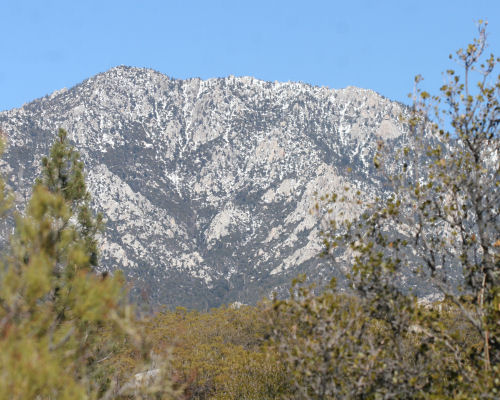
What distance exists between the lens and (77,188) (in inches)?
922

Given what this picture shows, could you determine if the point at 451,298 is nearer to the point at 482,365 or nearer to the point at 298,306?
the point at 482,365

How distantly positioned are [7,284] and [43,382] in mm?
1427

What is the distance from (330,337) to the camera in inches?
409

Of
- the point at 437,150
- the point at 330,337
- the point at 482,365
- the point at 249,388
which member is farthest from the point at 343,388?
the point at 249,388

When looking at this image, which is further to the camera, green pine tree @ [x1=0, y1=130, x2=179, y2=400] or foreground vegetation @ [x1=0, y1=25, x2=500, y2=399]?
foreground vegetation @ [x1=0, y1=25, x2=500, y2=399]

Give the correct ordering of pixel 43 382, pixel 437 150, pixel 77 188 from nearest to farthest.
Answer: pixel 43 382 → pixel 437 150 → pixel 77 188

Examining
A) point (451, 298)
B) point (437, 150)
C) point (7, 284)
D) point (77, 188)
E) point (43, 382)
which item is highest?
point (77, 188)

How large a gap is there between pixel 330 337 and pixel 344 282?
232 centimetres

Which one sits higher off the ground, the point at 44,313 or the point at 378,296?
the point at 44,313

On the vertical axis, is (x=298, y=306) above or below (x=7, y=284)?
below

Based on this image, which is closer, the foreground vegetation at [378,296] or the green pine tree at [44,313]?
the green pine tree at [44,313]

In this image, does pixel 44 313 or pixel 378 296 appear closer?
pixel 44 313

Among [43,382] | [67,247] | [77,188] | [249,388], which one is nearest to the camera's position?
[43,382]

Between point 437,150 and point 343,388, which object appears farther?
point 437,150
